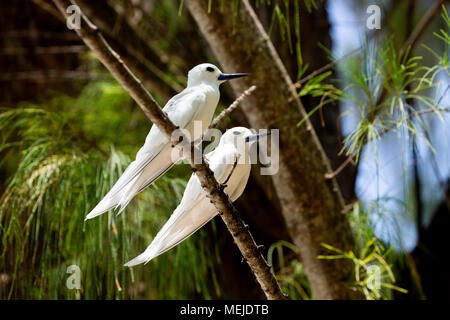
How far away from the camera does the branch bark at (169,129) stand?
0.49 meters

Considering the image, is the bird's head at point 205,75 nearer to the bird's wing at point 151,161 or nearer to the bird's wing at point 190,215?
the bird's wing at point 151,161

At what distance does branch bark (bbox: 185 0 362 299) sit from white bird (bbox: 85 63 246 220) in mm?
478

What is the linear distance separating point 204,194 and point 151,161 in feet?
0.45

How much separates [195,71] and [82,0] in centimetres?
94

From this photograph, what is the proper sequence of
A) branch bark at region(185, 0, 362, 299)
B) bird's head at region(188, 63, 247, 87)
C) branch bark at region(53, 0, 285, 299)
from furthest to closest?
branch bark at region(185, 0, 362, 299) → bird's head at region(188, 63, 247, 87) → branch bark at region(53, 0, 285, 299)

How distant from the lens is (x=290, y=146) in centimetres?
117

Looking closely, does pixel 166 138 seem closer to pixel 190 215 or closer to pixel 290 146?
pixel 190 215

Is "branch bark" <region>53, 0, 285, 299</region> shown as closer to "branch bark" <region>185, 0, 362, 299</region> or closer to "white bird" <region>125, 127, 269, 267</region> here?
"white bird" <region>125, 127, 269, 267</region>

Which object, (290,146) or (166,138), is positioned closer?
(166,138)

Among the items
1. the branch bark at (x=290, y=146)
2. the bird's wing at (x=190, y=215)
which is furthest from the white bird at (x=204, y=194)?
the branch bark at (x=290, y=146)

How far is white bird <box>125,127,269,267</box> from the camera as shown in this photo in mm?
685

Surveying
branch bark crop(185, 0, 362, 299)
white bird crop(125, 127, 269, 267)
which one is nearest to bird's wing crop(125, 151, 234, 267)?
white bird crop(125, 127, 269, 267)

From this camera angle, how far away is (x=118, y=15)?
1671 mm

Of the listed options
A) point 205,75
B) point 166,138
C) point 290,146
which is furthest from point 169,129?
point 290,146
